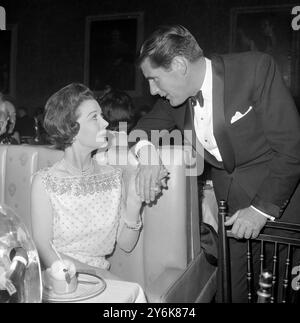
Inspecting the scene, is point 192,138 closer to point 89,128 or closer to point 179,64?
point 179,64

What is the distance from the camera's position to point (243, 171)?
6.06 feet

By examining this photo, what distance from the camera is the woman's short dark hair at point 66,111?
1.76 m

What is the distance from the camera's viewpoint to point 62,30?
29.0 ft

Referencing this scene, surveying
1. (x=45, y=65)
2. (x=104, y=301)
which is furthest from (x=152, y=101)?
(x=104, y=301)

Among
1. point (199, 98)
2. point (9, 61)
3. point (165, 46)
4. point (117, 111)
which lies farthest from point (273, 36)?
point (165, 46)

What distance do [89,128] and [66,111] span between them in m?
0.13

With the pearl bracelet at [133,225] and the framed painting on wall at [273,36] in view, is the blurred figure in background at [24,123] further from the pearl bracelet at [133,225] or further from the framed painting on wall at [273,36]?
the pearl bracelet at [133,225]

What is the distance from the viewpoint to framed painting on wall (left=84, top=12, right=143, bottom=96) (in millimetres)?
8211

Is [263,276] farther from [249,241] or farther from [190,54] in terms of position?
[190,54]

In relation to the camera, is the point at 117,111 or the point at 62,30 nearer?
the point at 117,111

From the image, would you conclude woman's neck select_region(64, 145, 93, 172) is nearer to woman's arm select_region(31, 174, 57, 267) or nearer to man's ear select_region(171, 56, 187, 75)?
woman's arm select_region(31, 174, 57, 267)

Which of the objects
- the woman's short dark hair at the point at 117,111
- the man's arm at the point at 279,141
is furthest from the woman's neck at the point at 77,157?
the woman's short dark hair at the point at 117,111

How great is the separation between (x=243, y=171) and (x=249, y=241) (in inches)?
17.2

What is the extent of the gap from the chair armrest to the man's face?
0.81 m
